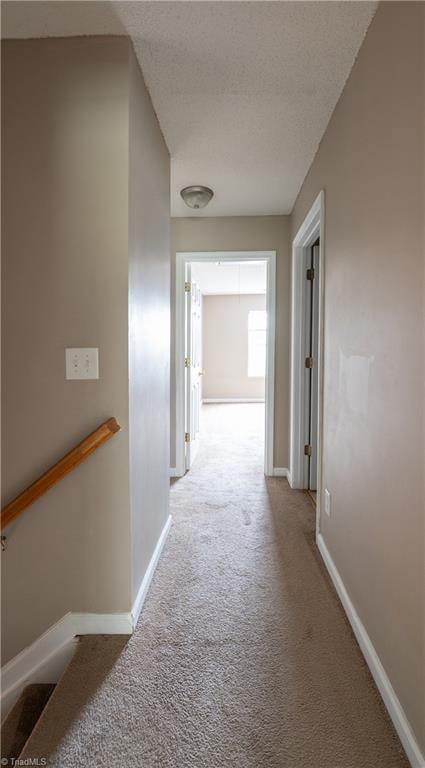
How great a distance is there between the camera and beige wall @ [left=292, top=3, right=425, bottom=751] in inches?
40.3

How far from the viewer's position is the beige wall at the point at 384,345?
3.35 feet

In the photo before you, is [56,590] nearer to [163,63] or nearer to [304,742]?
[304,742]

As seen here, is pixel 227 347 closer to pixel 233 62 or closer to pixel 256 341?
pixel 256 341

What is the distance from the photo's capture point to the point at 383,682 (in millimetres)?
1203

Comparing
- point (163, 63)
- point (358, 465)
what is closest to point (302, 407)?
point (358, 465)

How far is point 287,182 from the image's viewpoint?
8.86 feet

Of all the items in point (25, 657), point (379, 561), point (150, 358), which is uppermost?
point (150, 358)

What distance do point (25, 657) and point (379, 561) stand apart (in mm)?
1389

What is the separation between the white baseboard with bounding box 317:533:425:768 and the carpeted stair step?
1207 mm

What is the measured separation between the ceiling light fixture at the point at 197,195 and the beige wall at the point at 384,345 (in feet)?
3.95

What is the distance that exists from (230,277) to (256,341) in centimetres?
235

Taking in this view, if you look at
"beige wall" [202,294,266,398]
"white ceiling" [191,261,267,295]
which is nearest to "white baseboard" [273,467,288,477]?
"white ceiling" [191,261,267,295]

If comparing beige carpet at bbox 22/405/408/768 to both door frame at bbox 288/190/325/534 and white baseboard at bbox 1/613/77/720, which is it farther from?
door frame at bbox 288/190/325/534

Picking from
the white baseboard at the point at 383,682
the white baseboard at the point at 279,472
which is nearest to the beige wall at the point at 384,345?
the white baseboard at the point at 383,682
